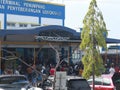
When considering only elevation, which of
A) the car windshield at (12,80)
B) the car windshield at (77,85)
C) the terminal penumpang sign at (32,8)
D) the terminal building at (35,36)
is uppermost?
the terminal penumpang sign at (32,8)

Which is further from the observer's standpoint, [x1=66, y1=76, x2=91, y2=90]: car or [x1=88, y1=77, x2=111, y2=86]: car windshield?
[x1=88, y1=77, x2=111, y2=86]: car windshield

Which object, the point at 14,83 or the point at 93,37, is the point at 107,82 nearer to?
the point at 93,37

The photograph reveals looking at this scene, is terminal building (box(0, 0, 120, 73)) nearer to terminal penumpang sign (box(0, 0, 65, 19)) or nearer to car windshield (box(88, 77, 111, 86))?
terminal penumpang sign (box(0, 0, 65, 19))

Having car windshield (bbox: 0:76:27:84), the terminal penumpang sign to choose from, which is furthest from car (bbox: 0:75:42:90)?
the terminal penumpang sign

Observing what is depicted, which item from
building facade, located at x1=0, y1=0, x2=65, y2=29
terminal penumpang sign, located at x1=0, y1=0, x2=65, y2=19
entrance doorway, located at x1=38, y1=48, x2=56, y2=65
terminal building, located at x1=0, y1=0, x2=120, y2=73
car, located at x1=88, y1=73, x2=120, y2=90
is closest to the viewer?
car, located at x1=88, y1=73, x2=120, y2=90

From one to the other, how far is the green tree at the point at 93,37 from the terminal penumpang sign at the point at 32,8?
3031 centimetres

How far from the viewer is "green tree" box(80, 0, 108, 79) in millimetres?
22594

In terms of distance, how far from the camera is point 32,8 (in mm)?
55812

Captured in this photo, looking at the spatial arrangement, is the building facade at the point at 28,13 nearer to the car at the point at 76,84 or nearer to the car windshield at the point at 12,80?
the car windshield at the point at 12,80

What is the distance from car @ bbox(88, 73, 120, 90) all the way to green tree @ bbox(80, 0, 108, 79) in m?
1.01

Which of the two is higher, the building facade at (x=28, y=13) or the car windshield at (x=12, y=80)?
the building facade at (x=28, y=13)

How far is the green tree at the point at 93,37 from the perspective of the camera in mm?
22594

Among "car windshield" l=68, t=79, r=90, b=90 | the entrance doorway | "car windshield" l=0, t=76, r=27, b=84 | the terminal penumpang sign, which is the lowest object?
"car windshield" l=68, t=79, r=90, b=90

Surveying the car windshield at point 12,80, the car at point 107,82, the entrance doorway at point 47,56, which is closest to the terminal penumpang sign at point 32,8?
the entrance doorway at point 47,56
